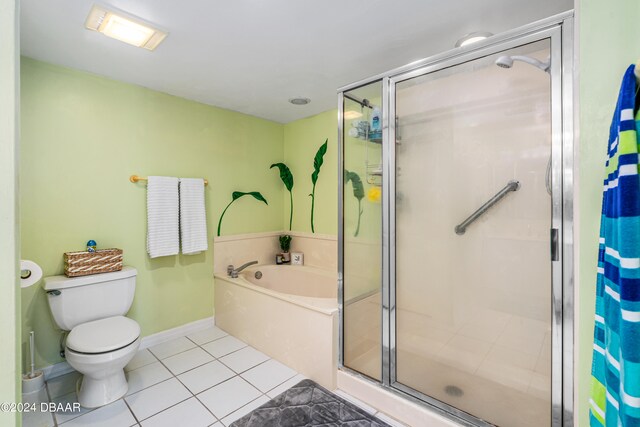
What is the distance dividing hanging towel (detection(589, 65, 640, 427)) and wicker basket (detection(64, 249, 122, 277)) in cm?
272

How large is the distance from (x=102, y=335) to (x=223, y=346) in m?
0.98

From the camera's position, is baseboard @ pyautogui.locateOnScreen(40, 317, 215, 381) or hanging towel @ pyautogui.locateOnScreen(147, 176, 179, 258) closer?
baseboard @ pyautogui.locateOnScreen(40, 317, 215, 381)

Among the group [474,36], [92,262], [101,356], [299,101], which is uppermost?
[299,101]

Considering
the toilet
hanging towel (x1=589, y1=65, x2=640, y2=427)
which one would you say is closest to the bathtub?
the toilet

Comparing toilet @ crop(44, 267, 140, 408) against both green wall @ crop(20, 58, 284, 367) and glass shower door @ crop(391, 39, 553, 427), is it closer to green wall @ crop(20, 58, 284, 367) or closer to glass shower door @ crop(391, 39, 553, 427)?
green wall @ crop(20, 58, 284, 367)

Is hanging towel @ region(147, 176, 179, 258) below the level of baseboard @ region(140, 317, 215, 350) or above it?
above

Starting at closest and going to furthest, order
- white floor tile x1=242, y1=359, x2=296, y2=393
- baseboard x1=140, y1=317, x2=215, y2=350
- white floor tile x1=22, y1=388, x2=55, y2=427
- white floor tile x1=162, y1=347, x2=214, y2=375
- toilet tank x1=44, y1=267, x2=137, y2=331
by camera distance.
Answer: white floor tile x1=22, y1=388, x2=55, y2=427
toilet tank x1=44, y1=267, x2=137, y2=331
white floor tile x1=242, y1=359, x2=296, y2=393
white floor tile x1=162, y1=347, x2=214, y2=375
baseboard x1=140, y1=317, x2=215, y2=350

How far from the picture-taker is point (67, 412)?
1.77 m

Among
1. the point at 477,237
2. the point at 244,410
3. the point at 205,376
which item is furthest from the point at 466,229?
the point at 205,376

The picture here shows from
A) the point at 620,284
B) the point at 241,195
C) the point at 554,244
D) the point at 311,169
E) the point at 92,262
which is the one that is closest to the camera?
the point at 620,284

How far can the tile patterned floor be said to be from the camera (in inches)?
67.5

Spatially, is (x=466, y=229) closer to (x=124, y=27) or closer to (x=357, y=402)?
(x=357, y=402)

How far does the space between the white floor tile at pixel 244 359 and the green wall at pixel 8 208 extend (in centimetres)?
167

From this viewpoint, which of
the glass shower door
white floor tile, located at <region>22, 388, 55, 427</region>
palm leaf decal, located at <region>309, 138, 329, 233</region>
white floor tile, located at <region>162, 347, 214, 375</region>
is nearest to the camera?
the glass shower door
